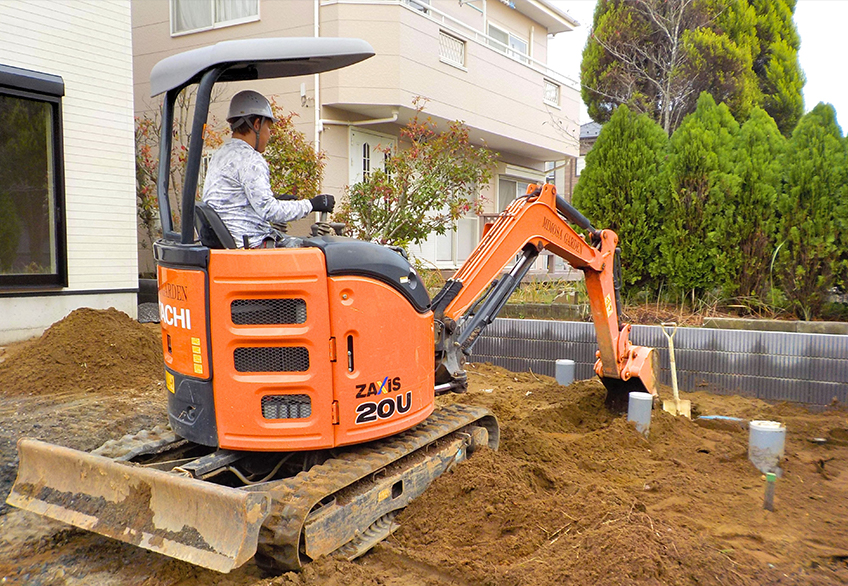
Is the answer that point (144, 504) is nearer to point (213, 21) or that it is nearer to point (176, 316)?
point (176, 316)

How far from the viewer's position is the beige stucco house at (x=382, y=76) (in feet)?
37.7

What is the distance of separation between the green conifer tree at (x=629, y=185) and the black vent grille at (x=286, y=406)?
6363 millimetres

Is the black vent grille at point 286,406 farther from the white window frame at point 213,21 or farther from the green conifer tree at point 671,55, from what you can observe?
the green conifer tree at point 671,55

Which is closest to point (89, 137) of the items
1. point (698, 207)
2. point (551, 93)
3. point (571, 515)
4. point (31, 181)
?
point (31, 181)

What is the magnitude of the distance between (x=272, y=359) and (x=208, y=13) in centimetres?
1127

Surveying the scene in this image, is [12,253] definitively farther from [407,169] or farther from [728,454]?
[728,454]

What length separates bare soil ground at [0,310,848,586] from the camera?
3.13 meters

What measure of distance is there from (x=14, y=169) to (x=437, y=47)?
7626mm

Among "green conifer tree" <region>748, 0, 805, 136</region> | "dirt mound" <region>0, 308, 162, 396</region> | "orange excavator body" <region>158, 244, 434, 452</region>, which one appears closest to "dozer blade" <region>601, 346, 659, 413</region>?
"orange excavator body" <region>158, 244, 434, 452</region>

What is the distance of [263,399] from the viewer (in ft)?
11.0

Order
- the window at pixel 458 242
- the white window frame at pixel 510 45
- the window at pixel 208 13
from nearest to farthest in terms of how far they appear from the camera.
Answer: the window at pixel 208 13
the window at pixel 458 242
the white window frame at pixel 510 45

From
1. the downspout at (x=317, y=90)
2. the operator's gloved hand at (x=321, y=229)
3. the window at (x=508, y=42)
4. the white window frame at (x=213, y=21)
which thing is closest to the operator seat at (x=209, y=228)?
the operator's gloved hand at (x=321, y=229)

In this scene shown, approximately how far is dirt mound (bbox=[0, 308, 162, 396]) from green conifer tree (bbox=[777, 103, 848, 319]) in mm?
7230

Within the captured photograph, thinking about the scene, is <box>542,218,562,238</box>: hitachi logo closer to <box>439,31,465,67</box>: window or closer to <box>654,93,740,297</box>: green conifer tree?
<box>654,93,740,297</box>: green conifer tree
